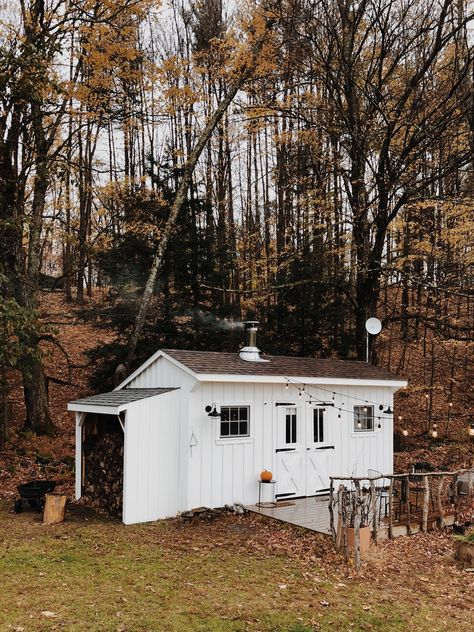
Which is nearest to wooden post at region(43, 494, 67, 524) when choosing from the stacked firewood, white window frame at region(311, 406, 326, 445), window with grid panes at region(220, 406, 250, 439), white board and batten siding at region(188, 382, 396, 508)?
the stacked firewood

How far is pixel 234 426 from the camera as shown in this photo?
10406 mm

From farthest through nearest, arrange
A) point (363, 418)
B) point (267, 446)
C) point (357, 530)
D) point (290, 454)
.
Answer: point (363, 418) → point (290, 454) → point (267, 446) → point (357, 530)

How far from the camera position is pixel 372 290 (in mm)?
16031

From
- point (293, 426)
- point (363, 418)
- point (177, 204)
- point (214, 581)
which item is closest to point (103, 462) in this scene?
point (293, 426)

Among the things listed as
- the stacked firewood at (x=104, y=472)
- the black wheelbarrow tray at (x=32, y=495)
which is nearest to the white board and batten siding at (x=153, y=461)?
the stacked firewood at (x=104, y=472)

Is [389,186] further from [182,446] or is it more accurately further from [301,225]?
[182,446]

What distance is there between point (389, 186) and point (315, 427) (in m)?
6.80

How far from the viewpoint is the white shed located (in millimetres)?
9672

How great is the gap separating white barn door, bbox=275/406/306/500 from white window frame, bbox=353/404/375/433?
153 centimetres

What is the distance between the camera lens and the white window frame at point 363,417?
12.1 metres

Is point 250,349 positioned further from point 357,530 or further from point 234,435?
point 357,530

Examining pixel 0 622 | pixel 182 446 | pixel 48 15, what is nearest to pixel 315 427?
→ pixel 182 446

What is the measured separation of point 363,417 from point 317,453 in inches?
61.6

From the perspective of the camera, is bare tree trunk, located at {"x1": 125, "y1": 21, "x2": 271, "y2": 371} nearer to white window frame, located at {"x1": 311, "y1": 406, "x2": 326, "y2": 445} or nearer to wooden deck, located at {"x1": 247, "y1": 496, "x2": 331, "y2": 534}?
white window frame, located at {"x1": 311, "y1": 406, "x2": 326, "y2": 445}
